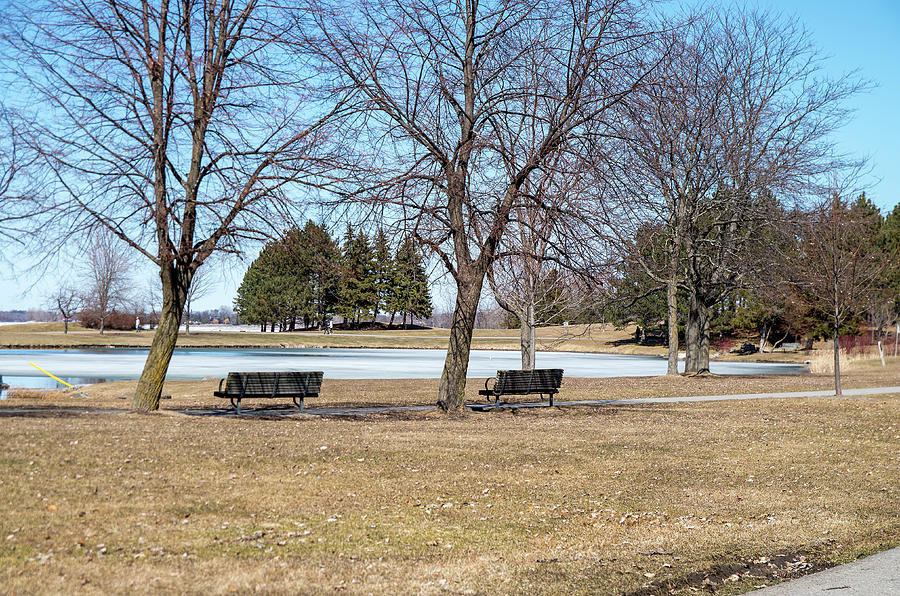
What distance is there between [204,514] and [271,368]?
2826 centimetres

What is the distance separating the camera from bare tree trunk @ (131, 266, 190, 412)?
14.7 m

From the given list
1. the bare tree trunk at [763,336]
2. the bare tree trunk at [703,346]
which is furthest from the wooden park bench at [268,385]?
the bare tree trunk at [763,336]

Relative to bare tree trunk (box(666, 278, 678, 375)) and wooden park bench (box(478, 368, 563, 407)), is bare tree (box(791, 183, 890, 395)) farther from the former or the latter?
wooden park bench (box(478, 368, 563, 407))

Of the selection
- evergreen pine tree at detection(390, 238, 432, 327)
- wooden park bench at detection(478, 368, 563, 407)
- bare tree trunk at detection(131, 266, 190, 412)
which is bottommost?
wooden park bench at detection(478, 368, 563, 407)

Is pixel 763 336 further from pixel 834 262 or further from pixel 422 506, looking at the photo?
pixel 422 506

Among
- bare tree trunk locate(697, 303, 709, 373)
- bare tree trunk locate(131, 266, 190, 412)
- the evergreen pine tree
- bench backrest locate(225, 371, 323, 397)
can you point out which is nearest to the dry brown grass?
bare tree trunk locate(697, 303, 709, 373)

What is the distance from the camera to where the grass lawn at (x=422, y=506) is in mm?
5617

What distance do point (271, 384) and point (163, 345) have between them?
254 centimetres

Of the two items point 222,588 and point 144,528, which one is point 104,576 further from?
point 144,528

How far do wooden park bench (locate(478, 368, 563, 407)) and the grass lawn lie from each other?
4.29m

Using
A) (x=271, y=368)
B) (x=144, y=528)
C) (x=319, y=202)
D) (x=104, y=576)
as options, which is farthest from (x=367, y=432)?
(x=271, y=368)

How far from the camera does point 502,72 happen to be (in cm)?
1678

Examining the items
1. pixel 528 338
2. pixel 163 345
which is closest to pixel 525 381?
pixel 163 345

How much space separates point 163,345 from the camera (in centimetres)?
1481
